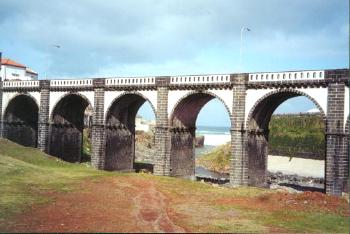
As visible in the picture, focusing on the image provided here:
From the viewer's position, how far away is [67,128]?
2098 inches

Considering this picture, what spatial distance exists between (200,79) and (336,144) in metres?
13.5

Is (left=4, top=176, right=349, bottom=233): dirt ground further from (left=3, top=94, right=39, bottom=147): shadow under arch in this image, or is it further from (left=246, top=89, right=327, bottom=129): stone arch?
(left=3, top=94, right=39, bottom=147): shadow under arch

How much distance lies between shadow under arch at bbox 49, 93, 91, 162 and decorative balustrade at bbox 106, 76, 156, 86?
20.6 feet

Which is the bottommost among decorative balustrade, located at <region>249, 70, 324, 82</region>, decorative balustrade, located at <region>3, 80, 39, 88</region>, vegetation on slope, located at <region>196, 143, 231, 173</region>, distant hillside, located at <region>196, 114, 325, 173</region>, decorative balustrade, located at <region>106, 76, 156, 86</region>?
vegetation on slope, located at <region>196, 143, 231, 173</region>

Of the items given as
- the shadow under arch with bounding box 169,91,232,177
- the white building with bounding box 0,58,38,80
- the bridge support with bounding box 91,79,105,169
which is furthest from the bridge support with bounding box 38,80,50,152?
the white building with bounding box 0,58,38,80

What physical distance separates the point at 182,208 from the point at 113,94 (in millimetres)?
23258

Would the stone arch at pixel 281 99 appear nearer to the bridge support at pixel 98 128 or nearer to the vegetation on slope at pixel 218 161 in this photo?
the bridge support at pixel 98 128

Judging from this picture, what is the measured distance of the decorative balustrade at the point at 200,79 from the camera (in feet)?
126

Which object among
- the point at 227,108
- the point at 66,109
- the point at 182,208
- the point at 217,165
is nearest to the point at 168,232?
the point at 182,208

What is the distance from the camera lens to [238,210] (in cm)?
2534

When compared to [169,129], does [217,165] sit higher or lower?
lower

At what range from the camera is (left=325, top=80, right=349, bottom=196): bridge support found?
31797 mm

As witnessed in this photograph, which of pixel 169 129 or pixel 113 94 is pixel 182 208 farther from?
pixel 113 94

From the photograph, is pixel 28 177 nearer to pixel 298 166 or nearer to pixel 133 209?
pixel 133 209
